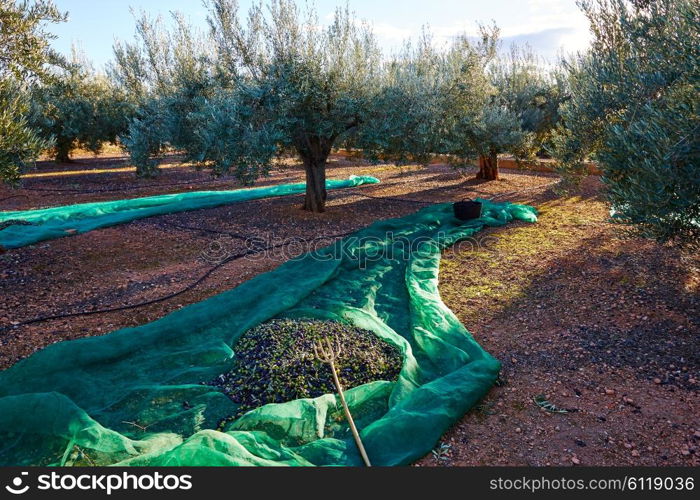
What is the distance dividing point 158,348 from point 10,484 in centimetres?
229

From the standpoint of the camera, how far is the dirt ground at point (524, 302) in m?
4.49

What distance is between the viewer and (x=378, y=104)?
37.5ft

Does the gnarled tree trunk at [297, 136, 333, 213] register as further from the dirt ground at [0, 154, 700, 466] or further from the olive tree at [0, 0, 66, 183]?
the olive tree at [0, 0, 66, 183]

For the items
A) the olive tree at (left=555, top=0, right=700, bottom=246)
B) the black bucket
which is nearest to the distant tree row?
the olive tree at (left=555, top=0, right=700, bottom=246)

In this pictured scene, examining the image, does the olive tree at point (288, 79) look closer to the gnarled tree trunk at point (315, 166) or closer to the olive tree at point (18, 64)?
the gnarled tree trunk at point (315, 166)

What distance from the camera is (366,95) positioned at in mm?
11430

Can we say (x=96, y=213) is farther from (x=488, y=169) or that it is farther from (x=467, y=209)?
(x=488, y=169)

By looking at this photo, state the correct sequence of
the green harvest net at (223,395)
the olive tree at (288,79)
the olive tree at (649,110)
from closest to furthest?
the green harvest net at (223,395), the olive tree at (649,110), the olive tree at (288,79)

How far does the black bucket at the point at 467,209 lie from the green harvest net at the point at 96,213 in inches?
264

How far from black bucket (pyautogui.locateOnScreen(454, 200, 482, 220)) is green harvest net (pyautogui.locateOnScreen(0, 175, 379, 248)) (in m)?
6.70

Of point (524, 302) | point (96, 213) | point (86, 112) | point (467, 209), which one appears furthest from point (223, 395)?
point (86, 112)

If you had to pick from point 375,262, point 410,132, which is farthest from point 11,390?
point 410,132

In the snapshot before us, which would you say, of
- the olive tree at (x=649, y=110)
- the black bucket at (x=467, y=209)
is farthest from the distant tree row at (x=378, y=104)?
the black bucket at (x=467, y=209)

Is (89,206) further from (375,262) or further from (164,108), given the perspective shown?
(375,262)
